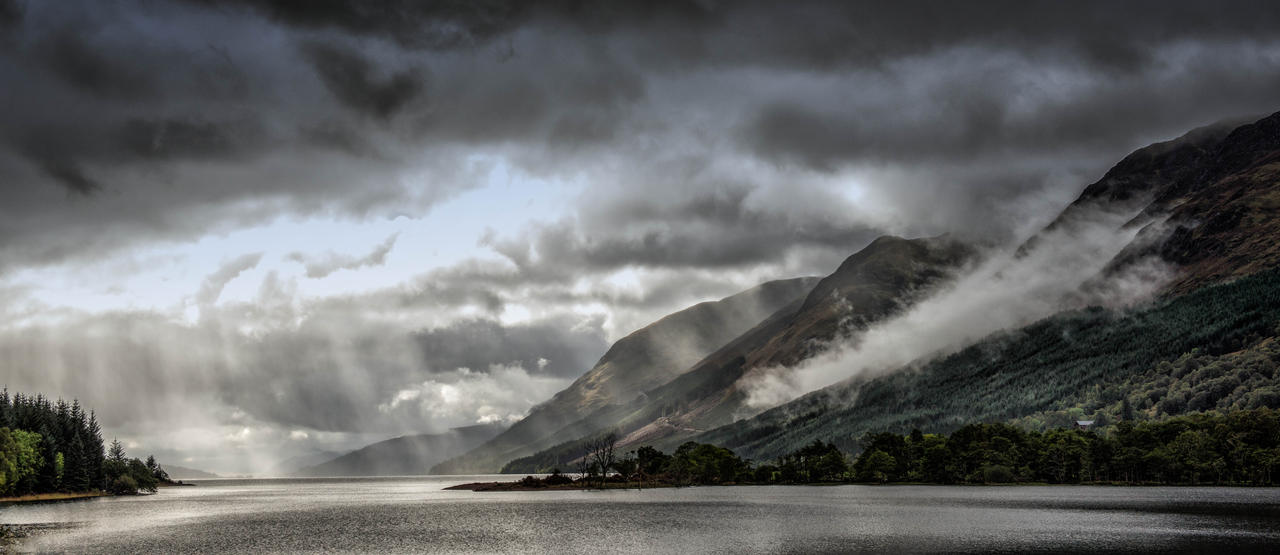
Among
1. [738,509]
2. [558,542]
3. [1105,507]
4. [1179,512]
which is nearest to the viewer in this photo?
[558,542]

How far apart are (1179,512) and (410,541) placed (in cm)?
10680

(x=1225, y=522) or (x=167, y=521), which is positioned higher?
(x=167, y=521)

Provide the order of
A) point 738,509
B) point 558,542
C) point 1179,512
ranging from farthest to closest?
point 738,509 → point 1179,512 → point 558,542

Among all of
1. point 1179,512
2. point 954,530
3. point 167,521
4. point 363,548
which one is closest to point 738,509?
point 954,530

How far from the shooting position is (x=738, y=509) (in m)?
152

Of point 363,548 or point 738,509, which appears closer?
point 363,548

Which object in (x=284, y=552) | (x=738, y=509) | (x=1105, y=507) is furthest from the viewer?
(x=738, y=509)

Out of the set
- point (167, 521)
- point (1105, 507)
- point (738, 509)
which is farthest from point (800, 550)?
point (167, 521)

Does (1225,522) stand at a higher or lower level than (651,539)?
lower

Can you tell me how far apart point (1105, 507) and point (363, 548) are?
114m

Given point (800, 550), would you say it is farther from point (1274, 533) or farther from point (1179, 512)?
point (1179, 512)

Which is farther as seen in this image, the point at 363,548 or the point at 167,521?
Answer: the point at 167,521

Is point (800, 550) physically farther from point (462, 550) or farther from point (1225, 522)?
point (1225, 522)

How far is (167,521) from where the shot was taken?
463 feet
